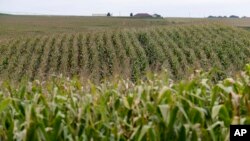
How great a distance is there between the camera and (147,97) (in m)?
2.37

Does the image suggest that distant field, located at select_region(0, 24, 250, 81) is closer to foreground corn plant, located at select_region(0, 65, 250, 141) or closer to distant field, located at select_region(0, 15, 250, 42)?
distant field, located at select_region(0, 15, 250, 42)

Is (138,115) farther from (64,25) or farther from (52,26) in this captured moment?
(64,25)

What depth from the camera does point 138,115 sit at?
2.25 meters

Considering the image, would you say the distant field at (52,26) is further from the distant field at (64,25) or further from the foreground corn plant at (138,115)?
the foreground corn plant at (138,115)

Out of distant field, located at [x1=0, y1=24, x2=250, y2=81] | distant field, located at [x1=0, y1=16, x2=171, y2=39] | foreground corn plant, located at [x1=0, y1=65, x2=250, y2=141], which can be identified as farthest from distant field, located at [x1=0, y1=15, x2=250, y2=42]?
foreground corn plant, located at [x1=0, y1=65, x2=250, y2=141]

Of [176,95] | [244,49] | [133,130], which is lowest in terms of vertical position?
[244,49]

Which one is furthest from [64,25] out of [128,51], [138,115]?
[138,115]

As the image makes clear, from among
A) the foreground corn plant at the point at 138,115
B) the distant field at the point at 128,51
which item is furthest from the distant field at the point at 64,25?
the foreground corn plant at the point at 138,115

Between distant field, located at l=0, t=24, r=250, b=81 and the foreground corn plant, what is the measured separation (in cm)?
1358

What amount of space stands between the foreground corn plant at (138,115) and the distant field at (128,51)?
13582mm

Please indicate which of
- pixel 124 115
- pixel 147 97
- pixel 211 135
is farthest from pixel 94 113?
pixel 211 135

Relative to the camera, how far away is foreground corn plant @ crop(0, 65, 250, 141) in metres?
2.08

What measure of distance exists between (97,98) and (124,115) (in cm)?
24

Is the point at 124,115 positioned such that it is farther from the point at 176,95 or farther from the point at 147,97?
the point at 176,95
